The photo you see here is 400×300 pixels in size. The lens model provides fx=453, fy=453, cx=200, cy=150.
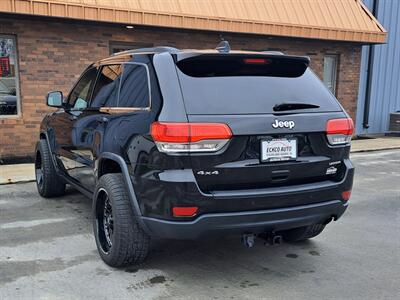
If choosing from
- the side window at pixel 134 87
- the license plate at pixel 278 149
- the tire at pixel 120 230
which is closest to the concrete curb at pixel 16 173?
the tire at pixel 120 230

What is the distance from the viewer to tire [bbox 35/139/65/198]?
20.0 feet

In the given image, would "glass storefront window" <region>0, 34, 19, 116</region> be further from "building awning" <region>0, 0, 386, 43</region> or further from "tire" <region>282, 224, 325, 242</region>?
"tire" <region>282, 224, 325, 242</region>

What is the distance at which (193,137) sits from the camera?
3197 millimetres

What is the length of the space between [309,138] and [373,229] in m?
2.31

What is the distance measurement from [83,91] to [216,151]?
8.73 ft

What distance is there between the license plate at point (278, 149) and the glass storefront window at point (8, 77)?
24.2 ft

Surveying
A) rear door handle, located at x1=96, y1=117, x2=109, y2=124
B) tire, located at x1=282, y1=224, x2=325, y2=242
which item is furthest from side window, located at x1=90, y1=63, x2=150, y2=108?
tire, located at x1=282, y1=224, x2=325, y2=242

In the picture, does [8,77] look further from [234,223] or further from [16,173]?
[234,223]

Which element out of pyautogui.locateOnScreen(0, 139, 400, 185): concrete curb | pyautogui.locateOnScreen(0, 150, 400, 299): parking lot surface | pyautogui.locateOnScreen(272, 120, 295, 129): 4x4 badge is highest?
pyautogui.locateOnScreen(272, 120, 295, 129): 4x4 badge

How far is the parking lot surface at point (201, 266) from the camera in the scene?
11.7ft

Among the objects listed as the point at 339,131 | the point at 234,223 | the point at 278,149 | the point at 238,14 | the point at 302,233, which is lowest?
the point at 302,233

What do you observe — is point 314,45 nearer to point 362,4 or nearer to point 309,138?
point 362,4

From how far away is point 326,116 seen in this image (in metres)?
3.70

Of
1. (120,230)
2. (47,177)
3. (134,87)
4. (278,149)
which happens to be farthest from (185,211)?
(47,177)
